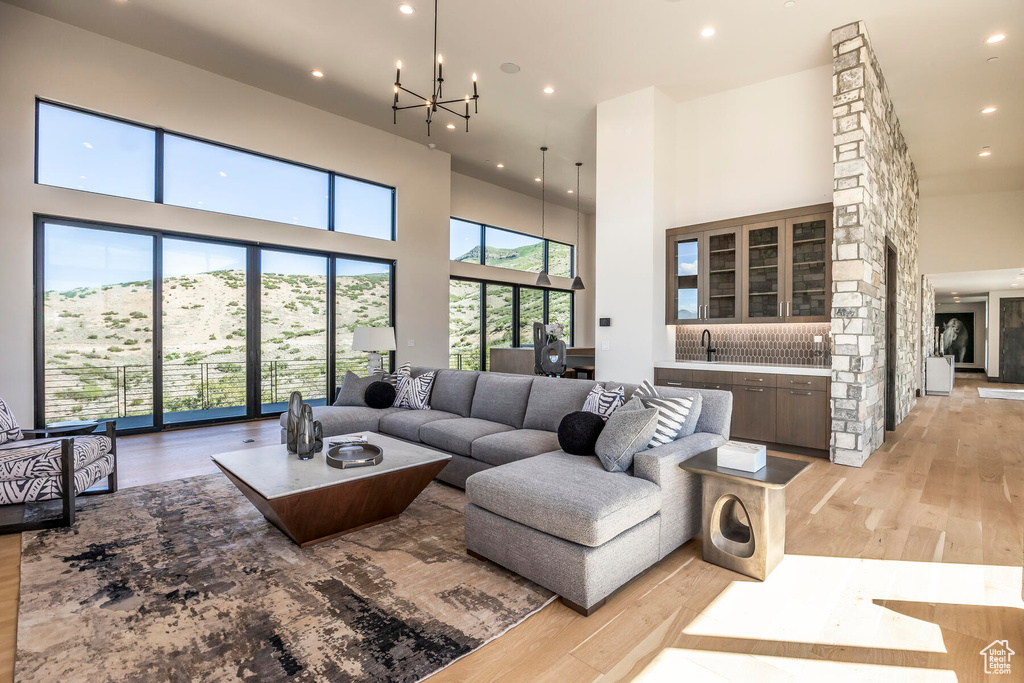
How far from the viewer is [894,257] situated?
18.9 ft

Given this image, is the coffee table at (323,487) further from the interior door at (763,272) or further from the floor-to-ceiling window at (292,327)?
the interior door at (763,272)

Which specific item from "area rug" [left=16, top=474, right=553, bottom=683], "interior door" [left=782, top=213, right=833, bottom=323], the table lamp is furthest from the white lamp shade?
"interior door" [left=782, top=213, right=833, bottom=323]

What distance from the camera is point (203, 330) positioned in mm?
5820

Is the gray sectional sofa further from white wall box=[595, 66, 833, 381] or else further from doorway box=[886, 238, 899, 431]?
doorway box=[886, 238, 899, 431]

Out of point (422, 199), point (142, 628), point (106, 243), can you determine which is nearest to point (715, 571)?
point (142, 628)

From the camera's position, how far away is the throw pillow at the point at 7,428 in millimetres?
3154

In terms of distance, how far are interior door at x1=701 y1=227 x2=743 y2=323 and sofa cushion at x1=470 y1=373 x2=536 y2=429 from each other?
2732mm

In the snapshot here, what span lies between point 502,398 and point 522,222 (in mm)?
6943

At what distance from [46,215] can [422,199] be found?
15.0 ft

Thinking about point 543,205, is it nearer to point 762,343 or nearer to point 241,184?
point 241,184

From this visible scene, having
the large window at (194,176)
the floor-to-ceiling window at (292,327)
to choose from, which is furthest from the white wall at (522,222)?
the floor-to-ceiling window at (292,327)

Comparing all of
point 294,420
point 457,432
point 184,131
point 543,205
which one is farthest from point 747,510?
point 543,205

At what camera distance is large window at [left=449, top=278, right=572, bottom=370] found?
9.04m

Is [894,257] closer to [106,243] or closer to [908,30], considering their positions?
[908,30]
